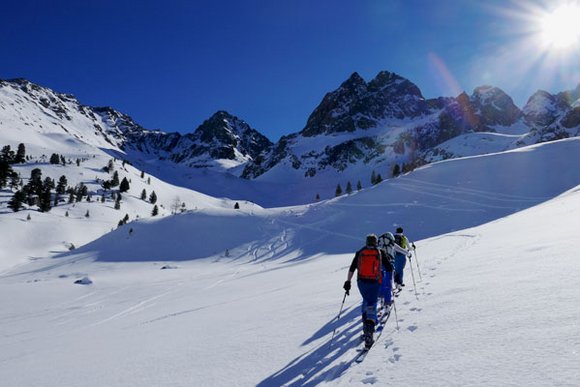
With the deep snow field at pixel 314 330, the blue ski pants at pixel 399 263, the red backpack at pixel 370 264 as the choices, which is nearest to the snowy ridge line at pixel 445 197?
the deep snow field at pixel 314 330

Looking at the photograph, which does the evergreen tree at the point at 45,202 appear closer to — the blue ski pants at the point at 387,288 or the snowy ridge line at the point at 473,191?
the snowy ridge line at the point at 473,191

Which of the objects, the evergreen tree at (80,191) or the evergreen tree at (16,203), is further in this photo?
the evergreen tree at (80,191)

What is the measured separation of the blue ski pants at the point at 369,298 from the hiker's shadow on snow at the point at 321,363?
2.66 feet

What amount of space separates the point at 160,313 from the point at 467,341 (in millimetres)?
16122

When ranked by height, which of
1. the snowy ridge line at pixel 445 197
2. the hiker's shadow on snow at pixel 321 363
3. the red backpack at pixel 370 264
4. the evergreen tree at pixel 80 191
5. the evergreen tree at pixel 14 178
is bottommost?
the hiker's shadow on snow at pixel 321 363

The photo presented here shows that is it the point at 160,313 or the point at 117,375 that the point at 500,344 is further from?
the point at 160,313

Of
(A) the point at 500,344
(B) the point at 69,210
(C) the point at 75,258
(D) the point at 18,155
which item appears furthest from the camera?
(D) the point at 18,155

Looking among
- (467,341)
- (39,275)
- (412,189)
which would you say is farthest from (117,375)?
(412,189)

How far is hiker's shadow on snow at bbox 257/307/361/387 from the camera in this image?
24.1 ft

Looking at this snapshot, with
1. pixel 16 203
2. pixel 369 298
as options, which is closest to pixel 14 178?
pixel 16 203

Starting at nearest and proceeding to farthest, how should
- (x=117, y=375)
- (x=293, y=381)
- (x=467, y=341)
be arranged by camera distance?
(x=467, y=341) → (x=293, y=381) → (x=117, y=375)

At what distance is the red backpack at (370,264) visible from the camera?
30.5ft

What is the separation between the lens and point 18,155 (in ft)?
529

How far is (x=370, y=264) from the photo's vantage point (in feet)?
30.9
